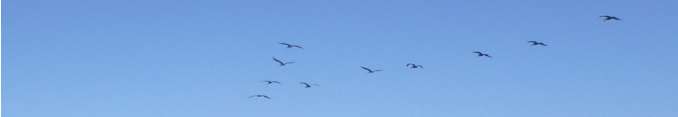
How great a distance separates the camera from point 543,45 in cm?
10550

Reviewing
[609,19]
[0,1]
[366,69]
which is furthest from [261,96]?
[0,1]

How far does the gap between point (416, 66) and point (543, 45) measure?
1577cm

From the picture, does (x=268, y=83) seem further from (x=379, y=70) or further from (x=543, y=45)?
(x=543, y=45)

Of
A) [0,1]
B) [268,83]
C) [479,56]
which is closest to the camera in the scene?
[0,1]

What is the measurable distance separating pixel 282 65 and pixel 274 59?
151 inches

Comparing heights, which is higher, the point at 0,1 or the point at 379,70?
the point at 379,70

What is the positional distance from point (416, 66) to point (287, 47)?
17610 mm

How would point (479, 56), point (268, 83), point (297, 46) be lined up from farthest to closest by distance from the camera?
point (268, 83)
point (479, 56)
point (297, 46)

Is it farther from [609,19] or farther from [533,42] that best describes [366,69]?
[609,19]

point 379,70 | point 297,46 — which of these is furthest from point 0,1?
point 379,70

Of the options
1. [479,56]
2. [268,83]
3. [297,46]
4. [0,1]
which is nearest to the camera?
[0,1]

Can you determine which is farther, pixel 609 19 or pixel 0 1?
pixel 609 19

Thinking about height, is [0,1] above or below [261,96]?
below

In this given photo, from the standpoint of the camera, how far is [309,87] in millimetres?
123062
